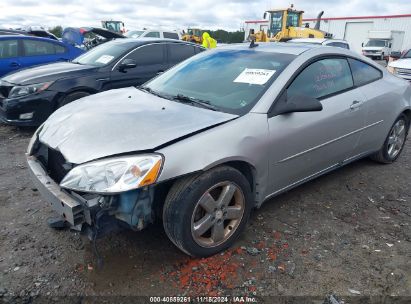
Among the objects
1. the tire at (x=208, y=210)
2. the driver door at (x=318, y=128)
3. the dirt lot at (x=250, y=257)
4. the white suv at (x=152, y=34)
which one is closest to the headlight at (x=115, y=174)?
the tire at (x=208, y=210)

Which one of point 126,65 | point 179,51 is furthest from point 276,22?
point 126,65

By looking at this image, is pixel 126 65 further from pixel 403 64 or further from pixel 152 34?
pixel 152 34

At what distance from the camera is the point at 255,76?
10.1 ft

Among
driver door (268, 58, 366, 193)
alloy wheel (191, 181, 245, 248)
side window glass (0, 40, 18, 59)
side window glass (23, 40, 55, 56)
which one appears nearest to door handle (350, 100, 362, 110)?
driver door (268, 58, 366, 193)

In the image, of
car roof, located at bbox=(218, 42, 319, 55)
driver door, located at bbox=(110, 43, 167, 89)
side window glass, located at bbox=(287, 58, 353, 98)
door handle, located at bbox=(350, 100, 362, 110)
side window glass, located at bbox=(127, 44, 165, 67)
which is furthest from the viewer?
side window glass, located at bbox=(127, 44, 165, 67)

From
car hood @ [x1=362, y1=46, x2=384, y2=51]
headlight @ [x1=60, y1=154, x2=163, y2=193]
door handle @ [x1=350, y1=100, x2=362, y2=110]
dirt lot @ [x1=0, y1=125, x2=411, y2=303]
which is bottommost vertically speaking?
car hood @ [x1=362, y1=46, x2=384, y2=51]

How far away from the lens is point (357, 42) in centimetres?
3591

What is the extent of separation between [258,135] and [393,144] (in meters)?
2.74

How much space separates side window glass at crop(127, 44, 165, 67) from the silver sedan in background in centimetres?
291

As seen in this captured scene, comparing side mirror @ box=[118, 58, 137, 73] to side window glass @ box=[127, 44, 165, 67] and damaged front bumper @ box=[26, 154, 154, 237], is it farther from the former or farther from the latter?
damaged front bumper @ box=[26, 154, 154, 237]

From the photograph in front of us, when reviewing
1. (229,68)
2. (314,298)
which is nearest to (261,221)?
(314,298)

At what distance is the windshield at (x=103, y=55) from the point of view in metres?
6.21

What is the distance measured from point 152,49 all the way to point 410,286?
18.5ft

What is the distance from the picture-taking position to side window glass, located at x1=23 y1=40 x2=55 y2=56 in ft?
24.4
